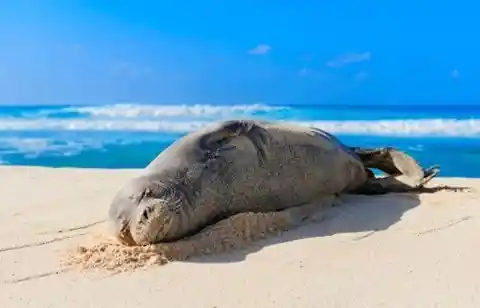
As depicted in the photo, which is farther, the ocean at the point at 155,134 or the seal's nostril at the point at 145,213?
the ocean at the point at 155,134

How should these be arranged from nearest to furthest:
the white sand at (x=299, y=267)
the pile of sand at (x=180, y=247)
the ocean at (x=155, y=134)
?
the white sand at (x=299, y=267) < the pile of sand at (x=180, y=247) < the ocean at (x=155, y=134)

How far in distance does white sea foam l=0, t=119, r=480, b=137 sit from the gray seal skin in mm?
14875

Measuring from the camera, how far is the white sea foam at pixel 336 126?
64.3 feet

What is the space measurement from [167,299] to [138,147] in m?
12.2

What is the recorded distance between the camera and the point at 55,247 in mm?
3648

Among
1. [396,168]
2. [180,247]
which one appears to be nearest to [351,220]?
[180,247]

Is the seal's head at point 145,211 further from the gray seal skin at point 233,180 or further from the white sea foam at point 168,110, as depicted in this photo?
the white sea foam at point 168,110

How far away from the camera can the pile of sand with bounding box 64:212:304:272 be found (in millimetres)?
3215

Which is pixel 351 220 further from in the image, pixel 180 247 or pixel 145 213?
pixel 145 213

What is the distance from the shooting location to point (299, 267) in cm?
309

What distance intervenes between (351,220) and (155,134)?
16.0 m

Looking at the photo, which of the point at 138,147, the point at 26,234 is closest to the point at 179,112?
the point at 138,147

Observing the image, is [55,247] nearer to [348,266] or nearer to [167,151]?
[167,151]

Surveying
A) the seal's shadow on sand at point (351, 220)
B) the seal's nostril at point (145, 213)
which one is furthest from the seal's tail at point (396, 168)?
the seal's nostril at point (145, 213)
